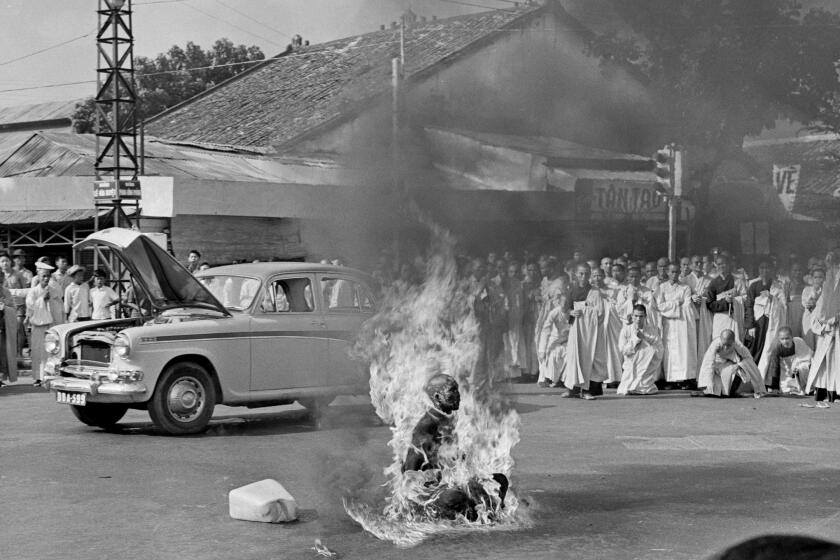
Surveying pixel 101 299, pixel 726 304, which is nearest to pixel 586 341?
pixel 726 304

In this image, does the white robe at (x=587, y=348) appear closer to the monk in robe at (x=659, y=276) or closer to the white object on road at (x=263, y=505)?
the monk in robe at (x=659, y=276)

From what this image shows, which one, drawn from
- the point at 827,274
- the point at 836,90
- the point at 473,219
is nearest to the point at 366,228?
the point at 473,219

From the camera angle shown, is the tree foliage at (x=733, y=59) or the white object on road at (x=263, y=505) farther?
the white object on road at (x=263, y=505)

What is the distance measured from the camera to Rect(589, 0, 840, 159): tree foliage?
24.3 ft

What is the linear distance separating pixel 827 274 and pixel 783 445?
4834mm

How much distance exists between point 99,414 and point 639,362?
8234 mm

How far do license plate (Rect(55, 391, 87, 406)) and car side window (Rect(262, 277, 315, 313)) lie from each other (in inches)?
86.1

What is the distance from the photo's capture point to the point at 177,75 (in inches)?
1927

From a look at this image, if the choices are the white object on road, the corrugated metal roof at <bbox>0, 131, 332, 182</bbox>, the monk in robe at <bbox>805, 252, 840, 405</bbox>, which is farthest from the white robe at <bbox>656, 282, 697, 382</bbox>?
the corrugated metal roof at <bbox>0, 131, 332, 182</bbox>

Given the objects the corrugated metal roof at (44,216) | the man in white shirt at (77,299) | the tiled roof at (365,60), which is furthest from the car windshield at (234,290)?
the corrugated metal roof at (44,216)

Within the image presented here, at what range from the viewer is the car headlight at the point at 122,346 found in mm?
11844

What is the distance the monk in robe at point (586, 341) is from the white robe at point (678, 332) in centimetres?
Result: 119

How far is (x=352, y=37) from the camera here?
346 inches

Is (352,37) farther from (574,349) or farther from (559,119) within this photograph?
(574,349)
